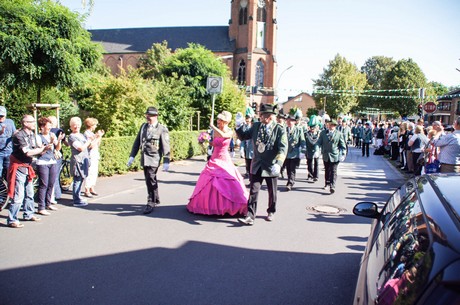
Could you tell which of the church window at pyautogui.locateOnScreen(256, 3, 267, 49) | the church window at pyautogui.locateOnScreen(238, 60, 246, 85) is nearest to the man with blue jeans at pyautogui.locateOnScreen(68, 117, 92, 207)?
the church window at pyautogui.locateOnScreen(238, 60, 246, 85)

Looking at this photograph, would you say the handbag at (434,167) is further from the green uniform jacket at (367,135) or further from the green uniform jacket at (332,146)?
the green uniform jacket at (367,135)

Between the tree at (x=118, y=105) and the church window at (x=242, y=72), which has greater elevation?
the church window at (x=242, y=72)

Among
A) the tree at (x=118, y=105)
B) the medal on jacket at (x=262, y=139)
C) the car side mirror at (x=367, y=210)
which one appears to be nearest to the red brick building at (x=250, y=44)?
the tree at (x=118, y=105)

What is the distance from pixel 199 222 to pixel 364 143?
16.8 m

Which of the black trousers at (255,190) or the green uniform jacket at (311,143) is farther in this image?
the green uniform jacket at (311,143)

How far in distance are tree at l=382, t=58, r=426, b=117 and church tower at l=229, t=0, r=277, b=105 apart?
18227 millimetres

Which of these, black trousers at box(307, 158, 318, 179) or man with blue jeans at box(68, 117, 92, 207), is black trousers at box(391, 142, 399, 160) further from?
man with blue jeans at box(68, 117, 92, 207)

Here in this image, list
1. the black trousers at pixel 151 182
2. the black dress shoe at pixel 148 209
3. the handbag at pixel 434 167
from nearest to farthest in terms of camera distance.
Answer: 1. the black dress shoe at pixel 148 209
2. the black trousers at pixel 151 182
3. the handbag at pixel 434 167

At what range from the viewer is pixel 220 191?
6.71 metres

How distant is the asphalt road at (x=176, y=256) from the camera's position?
3.79 m

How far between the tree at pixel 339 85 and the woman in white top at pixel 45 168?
158 ft

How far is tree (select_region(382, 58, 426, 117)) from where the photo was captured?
52625 millimetres

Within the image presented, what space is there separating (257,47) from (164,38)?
1953cm

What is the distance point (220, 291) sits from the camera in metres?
3.87
